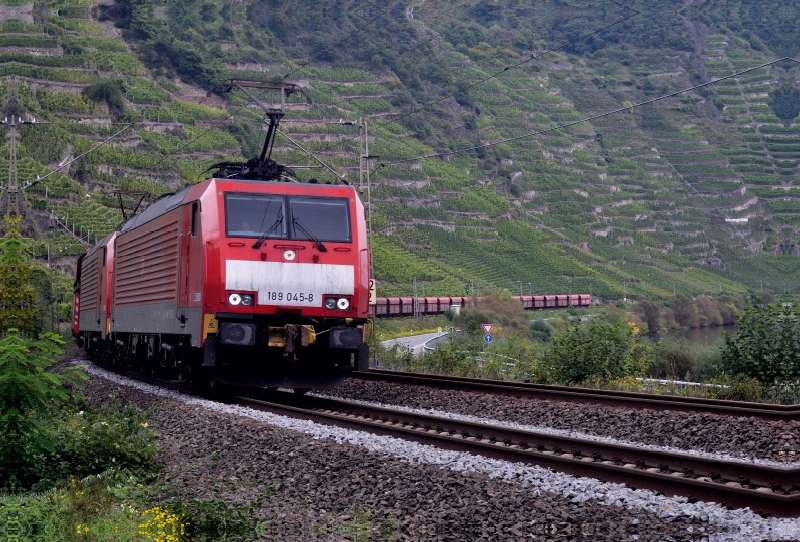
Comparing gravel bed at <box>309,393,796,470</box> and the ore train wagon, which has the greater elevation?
the ore train wagon

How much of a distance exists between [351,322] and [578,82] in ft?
578

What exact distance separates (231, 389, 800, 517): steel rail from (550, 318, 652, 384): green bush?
23.7 feet

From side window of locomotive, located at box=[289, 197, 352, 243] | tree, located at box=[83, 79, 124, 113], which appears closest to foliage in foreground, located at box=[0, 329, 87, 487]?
side window of locomotive, located at box=[289, 197, 352, 243]

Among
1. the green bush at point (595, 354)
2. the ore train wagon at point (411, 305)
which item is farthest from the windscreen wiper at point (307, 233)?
the ore train wagon at point (411, 305)

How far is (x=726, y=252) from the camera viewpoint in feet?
418

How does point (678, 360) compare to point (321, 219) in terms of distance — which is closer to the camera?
point (321, 219)

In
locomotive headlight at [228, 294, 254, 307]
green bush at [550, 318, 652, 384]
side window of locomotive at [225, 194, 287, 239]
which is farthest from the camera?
green bush at [550, 318, 652, 384]

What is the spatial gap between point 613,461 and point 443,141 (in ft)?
436

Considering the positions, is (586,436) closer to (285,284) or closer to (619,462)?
(619,462)

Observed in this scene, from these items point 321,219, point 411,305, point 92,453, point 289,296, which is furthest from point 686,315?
point 92,453

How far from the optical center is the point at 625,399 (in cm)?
1345

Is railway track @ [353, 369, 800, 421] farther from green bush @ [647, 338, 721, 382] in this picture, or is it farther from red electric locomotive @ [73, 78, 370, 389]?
green bush @ [647, 338, 721, 382]

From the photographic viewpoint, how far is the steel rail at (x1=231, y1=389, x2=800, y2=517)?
729cm

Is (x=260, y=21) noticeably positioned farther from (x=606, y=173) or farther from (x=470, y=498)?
(x=470, y=498)
